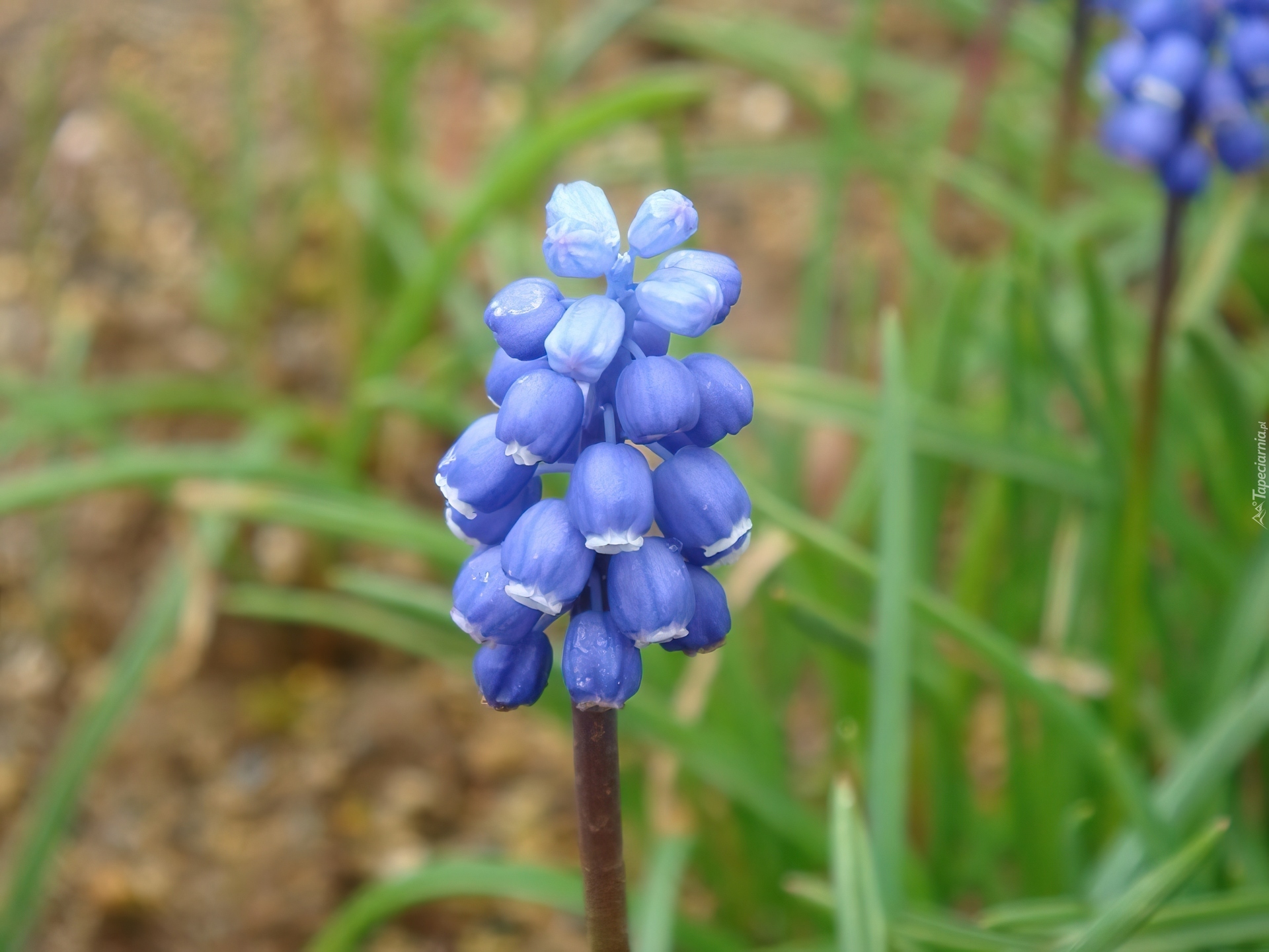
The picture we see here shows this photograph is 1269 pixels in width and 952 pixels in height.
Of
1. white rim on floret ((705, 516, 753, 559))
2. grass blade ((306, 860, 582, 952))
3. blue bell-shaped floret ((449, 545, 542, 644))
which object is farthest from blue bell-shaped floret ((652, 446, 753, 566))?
grass blade ((306, 860, 582, 952))

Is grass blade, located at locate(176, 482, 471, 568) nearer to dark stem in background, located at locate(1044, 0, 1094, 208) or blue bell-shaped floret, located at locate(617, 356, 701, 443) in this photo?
blue bell-shaped floret, located at locate(617, 356, 701, 443)

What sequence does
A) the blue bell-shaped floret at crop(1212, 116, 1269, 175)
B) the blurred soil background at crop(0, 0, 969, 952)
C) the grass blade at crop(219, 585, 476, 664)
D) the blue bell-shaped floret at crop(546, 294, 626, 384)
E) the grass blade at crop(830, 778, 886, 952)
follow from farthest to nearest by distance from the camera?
the blurred soil background at crop(0, 0, 969, 952), the grass blade at crop(219, 585, 476, 664), the blue bell-shaped floret at crop(1212, 116, 1269, 175), the grass blade at crop(830, 778, 886, 952), the blue bell-shaped floret at crop(546, 294, 626, 384)

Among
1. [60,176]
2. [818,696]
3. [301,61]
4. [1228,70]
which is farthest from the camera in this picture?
[301,61]

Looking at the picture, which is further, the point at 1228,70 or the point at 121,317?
the point at 121,317

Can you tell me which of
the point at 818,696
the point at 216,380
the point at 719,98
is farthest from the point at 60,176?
the point at 818,696

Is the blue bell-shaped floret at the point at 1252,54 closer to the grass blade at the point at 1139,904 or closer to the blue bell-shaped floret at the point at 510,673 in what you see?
the grass blade at the point at 1139,904

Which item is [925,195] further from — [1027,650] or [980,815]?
[980,815]

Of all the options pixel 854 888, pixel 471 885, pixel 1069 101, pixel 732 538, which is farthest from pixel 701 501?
pixel 1069 101

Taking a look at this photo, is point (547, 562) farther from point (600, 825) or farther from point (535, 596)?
point (600, 825)
